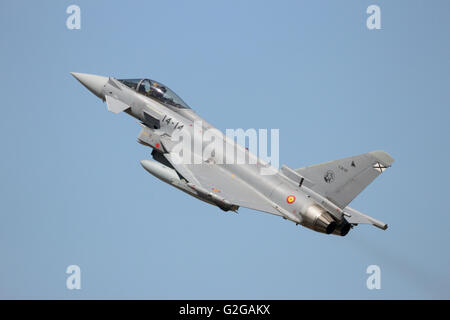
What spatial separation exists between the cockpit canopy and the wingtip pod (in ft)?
23.8

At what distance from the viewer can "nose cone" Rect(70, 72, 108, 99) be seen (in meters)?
27.8

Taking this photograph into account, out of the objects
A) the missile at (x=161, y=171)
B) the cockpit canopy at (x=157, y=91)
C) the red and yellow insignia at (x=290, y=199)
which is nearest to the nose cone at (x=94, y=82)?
the cockpit canopy at (x=157, y=91)

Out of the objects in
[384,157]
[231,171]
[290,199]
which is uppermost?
[231,171]

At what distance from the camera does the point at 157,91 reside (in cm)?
2744

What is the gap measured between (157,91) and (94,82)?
7.46 ft

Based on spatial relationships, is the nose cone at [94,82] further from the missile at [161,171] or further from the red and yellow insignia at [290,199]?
the red and yellow insignia at [290,199]

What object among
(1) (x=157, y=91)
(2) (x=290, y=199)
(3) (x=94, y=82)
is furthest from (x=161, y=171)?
(3) (x=94, y=82)

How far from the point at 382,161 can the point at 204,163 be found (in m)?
5.69

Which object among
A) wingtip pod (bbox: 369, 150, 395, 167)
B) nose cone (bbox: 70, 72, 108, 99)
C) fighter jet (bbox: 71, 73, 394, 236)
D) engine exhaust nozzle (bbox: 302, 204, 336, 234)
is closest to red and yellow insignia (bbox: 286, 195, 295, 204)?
fighter jet (bbox: 71, 73, 394, 236)

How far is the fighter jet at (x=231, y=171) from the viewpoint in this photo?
22938 millimetres

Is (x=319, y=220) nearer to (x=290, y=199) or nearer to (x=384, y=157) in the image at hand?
(x=290, y=199)

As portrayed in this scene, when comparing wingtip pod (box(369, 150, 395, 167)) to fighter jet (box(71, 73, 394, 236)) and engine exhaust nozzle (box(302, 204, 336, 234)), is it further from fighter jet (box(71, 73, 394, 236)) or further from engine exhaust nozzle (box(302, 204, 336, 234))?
engine exhaust nozzle (box(302, 204, 336, 234))

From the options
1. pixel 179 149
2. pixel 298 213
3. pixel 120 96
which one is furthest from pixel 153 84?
pixel 298 213

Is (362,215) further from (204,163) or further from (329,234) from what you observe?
(204,163)
